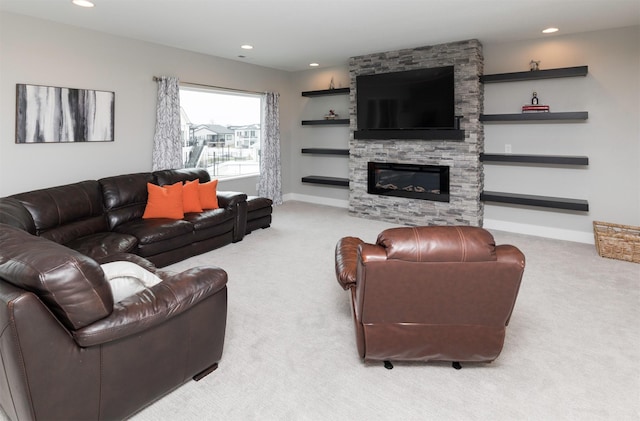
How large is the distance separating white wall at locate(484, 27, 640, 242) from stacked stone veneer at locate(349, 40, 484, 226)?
335 mm

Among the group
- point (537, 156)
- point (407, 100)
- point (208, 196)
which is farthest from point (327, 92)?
point (537, 156)

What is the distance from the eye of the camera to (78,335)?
1.60 metres

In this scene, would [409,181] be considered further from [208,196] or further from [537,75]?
[208,196]

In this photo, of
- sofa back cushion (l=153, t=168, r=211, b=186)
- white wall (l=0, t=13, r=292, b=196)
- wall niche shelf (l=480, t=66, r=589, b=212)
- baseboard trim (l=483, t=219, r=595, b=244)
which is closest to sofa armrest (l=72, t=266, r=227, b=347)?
sofa back cushion (l=153, t=168, r=211, b=186)

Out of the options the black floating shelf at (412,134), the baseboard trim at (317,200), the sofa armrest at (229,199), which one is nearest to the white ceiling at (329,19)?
the black floating shelf at (412,134)

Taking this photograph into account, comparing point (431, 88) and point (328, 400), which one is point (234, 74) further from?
point (328, 400)

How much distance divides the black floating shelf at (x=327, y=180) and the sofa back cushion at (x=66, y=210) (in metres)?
3.94

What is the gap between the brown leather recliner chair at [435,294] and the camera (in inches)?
76.3

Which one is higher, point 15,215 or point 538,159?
point 538,159

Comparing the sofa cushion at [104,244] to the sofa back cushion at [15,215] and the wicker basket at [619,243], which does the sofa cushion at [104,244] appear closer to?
the sofa back cushion at [15,215]

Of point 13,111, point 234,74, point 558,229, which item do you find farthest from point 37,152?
point 558,229

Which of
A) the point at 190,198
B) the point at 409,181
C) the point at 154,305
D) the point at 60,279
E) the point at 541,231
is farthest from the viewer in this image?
the point at 409,181

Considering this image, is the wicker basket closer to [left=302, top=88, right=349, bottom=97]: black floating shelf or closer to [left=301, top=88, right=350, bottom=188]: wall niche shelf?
[left=301, top=88, right=350, bottom=188]: wall niche shelf

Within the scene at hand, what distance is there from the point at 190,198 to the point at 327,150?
10.4 ft
